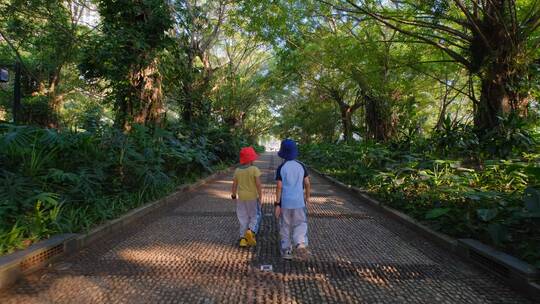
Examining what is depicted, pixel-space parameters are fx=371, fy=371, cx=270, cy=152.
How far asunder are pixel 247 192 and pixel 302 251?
1.05m

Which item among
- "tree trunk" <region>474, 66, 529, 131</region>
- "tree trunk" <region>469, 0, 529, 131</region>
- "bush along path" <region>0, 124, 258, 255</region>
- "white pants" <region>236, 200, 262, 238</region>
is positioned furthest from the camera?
"tree trunk" <region>474, 66, 529, 131</region>

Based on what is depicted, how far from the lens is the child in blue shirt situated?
4.29m

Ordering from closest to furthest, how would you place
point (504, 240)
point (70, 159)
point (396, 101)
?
point (504, 240), point (70, 159), point (396, 101)

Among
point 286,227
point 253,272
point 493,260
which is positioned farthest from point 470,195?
point 253,272

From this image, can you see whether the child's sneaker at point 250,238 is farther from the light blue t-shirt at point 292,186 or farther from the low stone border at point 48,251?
the low stone border at point 48,251

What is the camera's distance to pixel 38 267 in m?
3.88

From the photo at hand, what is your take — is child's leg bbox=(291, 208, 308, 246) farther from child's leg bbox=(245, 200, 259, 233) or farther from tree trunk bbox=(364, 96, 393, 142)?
tree trunk bbox=(364, 96, 393, 142)

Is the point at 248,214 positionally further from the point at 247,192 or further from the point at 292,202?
the point at 292,202

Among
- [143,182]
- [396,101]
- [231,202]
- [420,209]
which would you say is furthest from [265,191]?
[396,101]

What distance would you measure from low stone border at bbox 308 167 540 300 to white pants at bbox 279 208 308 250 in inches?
78.1

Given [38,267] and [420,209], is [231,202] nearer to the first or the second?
[420,209]

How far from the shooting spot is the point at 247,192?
482 cm

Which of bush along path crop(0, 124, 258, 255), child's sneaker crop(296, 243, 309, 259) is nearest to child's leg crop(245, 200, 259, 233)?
child's sneaker crop(296, 243, 309, 259)

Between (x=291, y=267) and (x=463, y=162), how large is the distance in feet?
20.6
